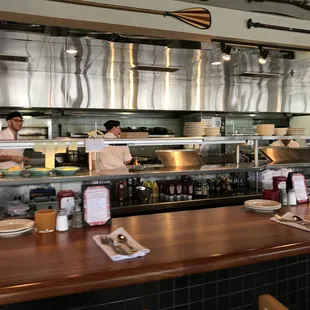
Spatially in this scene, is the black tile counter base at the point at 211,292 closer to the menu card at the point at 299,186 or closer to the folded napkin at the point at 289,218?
the folded napkin at the point at 289,218

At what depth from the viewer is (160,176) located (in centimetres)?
365

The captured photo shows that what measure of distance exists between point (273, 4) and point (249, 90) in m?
4.10

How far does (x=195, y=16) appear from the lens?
3.26 metres

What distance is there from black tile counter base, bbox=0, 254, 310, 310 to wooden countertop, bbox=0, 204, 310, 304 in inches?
7.5

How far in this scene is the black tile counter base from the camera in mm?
1614

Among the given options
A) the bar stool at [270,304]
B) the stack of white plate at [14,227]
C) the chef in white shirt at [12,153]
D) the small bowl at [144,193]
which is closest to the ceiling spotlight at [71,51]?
the chef in white shirt at [12,153]

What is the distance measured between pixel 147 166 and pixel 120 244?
2.33 metres

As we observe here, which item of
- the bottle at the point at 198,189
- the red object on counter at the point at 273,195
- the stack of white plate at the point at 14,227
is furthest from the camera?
the bottle at the point at 198,189

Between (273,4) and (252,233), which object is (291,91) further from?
(252,233)

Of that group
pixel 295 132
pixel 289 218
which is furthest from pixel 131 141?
pixel 295 132

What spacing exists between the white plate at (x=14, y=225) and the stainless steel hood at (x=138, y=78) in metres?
2.24

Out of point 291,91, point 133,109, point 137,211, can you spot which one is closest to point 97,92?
point 133,109

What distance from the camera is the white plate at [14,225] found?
6.07 feet

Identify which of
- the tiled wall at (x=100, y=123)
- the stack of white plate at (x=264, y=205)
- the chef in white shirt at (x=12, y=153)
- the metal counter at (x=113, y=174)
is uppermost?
the tiled wall at (x=100, y=123)
